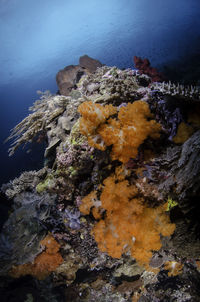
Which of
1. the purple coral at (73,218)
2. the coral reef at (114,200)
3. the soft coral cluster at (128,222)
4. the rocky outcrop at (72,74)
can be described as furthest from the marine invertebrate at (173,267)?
the rocky outcrop at (72,74)

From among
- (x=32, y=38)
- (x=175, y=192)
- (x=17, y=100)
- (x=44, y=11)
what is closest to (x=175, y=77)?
(x=175, y=192)

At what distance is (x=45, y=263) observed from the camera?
13.5 feet

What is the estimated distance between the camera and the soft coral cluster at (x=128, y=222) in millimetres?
2645

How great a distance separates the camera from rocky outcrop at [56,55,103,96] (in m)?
7.20

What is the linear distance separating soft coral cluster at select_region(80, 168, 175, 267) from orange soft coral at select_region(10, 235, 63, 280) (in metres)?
1.65

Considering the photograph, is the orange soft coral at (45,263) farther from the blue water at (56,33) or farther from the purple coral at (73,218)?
the blue water at (56,33)

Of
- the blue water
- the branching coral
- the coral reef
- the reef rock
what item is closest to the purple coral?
the coral reef

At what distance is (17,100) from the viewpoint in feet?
246

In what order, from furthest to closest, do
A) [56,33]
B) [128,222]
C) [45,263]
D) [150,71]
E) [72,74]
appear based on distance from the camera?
[56,33], [72,74], [150,71], [45,263], [128,222]

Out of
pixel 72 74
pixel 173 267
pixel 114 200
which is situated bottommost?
pixel 173 267

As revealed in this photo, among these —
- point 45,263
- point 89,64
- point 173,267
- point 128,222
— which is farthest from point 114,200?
point 89,64

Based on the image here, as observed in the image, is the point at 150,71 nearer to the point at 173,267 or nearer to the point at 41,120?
the point at 41,120

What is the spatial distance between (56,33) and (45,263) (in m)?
173

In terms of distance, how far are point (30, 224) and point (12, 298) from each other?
125 inches
